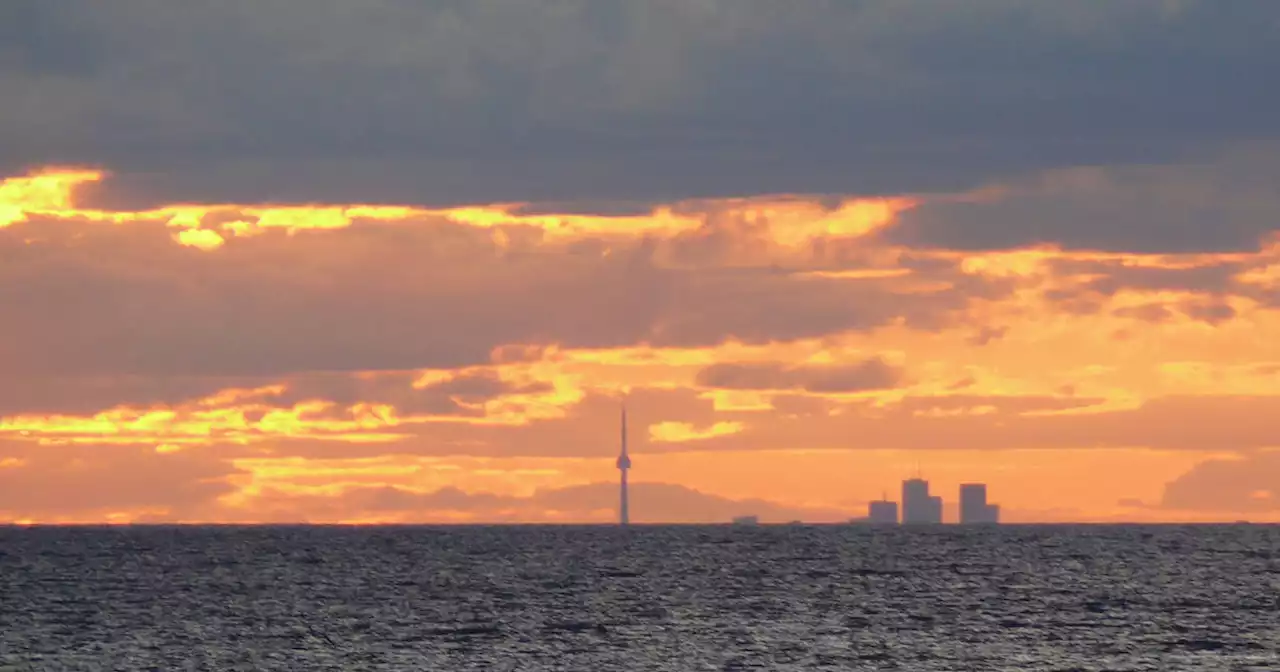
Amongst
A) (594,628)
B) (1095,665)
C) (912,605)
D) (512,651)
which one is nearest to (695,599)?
(912,605)

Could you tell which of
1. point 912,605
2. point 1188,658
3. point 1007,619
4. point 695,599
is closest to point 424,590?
point 695,599

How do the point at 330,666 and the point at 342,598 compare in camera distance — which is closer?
the point at 330,666

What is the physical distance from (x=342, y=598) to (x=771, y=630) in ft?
161

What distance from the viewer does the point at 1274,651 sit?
4370 inches

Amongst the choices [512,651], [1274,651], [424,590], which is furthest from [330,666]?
[424,590]

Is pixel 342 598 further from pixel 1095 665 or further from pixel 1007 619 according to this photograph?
pixel 1095 665

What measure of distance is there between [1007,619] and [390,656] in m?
46.3

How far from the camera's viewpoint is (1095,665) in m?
104

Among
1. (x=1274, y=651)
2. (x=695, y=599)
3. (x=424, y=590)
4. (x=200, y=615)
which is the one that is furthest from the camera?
(x=424, y=590)

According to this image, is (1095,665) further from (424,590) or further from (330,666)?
(424,590)

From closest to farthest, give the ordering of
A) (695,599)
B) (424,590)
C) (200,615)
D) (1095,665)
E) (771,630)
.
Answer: (1095,665) → (771,630) → (200,615) → (695,599) → (424,590)

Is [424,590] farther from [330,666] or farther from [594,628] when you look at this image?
[330,666]

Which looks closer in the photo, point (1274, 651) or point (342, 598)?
point (1274, 651)

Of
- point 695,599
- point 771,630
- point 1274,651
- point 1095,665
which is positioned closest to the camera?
point 1095,665
